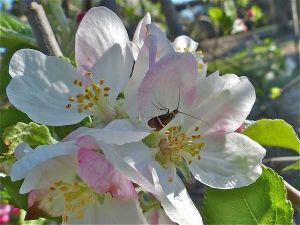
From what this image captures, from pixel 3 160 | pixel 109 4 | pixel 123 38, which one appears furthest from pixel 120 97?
pixel 109 4

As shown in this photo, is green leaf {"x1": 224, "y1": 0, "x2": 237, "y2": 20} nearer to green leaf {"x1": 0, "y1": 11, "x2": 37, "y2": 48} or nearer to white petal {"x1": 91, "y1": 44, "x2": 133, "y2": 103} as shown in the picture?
green leaf {"x1": 0, "y1": 11, "x2": 37, "y2": 48}

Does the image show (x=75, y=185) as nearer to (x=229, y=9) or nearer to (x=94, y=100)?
(x=94, y=100)

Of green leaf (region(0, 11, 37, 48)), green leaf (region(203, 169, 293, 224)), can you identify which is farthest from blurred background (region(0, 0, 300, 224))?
green leaf (region(203, 169, 293, 224))

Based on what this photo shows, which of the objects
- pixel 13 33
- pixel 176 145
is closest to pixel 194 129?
pixel 176 145

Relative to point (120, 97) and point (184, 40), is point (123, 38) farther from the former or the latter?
point (184, 40)

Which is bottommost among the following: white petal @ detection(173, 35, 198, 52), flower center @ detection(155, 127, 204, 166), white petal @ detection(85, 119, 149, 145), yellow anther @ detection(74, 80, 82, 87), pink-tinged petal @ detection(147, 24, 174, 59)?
flower center @ detection(155, 127, 204, 166)
